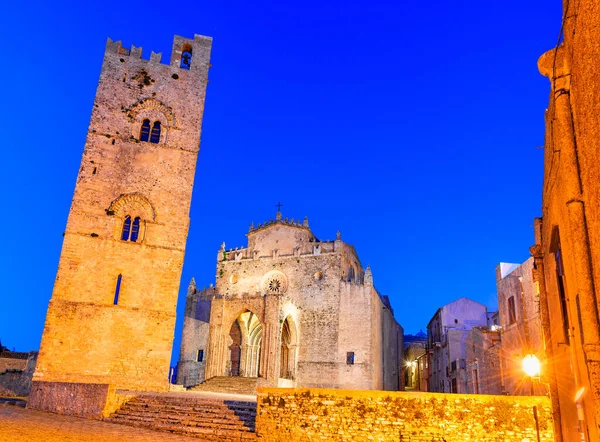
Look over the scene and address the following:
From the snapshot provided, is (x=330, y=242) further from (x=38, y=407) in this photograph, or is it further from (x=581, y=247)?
(x=581, y=247)

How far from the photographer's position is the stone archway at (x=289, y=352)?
31.1m

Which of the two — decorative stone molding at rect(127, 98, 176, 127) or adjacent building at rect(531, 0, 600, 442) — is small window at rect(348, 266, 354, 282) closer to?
decorative stone molding at rect(127, 98, 176, 127)

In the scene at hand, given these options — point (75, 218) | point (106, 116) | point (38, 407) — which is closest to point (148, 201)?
point (75, 218)

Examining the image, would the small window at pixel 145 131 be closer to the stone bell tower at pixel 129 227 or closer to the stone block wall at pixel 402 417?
the stone bell tower at pixel 129 227

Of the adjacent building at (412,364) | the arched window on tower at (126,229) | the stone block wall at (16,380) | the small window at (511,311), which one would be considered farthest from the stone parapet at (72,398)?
the adjacent building at (412,364)

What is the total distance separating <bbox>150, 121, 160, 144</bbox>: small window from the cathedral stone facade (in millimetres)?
11383

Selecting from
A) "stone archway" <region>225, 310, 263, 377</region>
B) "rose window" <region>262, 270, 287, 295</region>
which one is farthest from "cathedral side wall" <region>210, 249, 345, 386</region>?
"stone archway" <region>225, 310, 263, 377</region>

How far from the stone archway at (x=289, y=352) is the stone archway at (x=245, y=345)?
1.83 meters

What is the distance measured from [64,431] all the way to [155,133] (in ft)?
48.6

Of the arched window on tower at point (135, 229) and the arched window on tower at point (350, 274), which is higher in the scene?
the arched window on tower at point (350, 274)

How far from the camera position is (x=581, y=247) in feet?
16.7

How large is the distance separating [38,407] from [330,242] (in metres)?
21.9

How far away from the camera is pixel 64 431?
11.0 m

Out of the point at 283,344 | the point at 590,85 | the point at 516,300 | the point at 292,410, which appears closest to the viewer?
the point at 590,85
